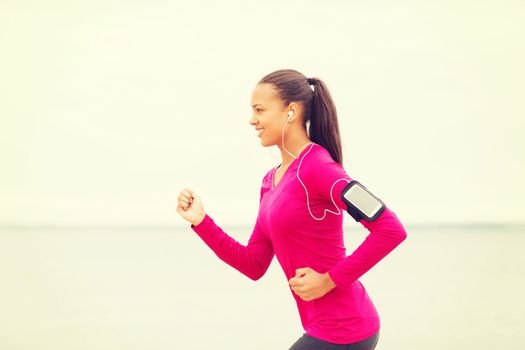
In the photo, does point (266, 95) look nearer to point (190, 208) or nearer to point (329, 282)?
point (190, 208)

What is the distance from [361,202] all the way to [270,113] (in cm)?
33

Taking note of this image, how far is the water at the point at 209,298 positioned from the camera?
3.40m

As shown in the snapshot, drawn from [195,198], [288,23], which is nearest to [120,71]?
[288,23]

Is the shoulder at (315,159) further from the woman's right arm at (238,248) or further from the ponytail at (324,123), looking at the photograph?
the woman's right arm at (238,248)

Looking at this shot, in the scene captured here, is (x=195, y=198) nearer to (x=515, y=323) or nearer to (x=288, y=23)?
(x=515, y=323)

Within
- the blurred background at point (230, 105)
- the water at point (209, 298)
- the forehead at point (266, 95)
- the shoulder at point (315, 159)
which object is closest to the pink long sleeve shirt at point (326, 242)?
the shoulder at point (315, 159)

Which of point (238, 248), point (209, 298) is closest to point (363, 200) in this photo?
point (238, 248)

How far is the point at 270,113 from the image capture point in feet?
4.99

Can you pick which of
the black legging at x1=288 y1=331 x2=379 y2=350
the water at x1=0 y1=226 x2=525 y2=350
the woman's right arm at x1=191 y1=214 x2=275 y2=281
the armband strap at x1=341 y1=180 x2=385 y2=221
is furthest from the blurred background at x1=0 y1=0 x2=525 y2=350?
the armband strap at x1=341 y1=180 x2=385 y2=221

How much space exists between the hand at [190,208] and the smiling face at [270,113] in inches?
9.3

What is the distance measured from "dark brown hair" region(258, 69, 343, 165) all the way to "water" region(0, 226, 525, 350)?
1.93 metres

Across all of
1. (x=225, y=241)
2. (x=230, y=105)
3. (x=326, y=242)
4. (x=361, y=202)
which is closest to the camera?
(x=361, y=202)

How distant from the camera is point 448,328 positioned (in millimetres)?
3607

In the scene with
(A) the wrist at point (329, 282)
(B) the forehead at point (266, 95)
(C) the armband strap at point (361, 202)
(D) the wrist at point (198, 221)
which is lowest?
(A) the wrist at point (329, 282)
